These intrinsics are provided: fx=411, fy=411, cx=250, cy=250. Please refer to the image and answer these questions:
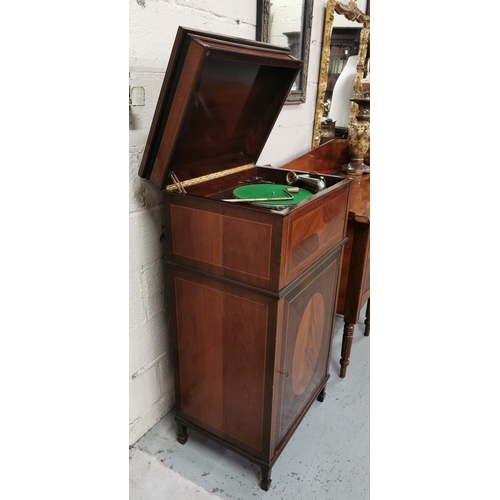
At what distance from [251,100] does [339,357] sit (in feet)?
4.70

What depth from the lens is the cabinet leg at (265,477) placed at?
56.1 inches

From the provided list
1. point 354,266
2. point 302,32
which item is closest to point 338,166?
point 302,32

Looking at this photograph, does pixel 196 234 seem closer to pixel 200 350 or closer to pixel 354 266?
pixel 200 350

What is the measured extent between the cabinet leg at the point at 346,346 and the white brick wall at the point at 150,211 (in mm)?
836

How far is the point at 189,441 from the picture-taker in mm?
1657

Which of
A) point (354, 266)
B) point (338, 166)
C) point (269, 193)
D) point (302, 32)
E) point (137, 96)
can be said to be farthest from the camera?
point (338, 166)

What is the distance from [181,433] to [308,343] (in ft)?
2.05

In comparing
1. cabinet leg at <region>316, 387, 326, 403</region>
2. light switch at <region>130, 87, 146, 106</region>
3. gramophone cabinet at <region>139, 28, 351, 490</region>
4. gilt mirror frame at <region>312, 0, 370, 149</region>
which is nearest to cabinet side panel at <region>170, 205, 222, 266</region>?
gramophone cabinet at <region>139, 28, 351, 490</region>

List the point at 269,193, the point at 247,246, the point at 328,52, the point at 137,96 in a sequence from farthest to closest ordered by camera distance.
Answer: the point at 328,52, the point at 269,193, the point at 137,96, the point at 247,246

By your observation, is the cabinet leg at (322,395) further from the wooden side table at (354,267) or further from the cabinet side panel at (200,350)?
the cabinet side panel at (200,350)

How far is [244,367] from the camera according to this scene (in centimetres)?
134

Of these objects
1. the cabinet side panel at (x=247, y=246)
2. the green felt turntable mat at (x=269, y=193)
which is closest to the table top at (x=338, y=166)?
the green felt turntable mat at (x=269, y=193)

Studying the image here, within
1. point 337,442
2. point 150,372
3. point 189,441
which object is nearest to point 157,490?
point 189,441

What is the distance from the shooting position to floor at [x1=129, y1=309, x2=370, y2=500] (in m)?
1.46
